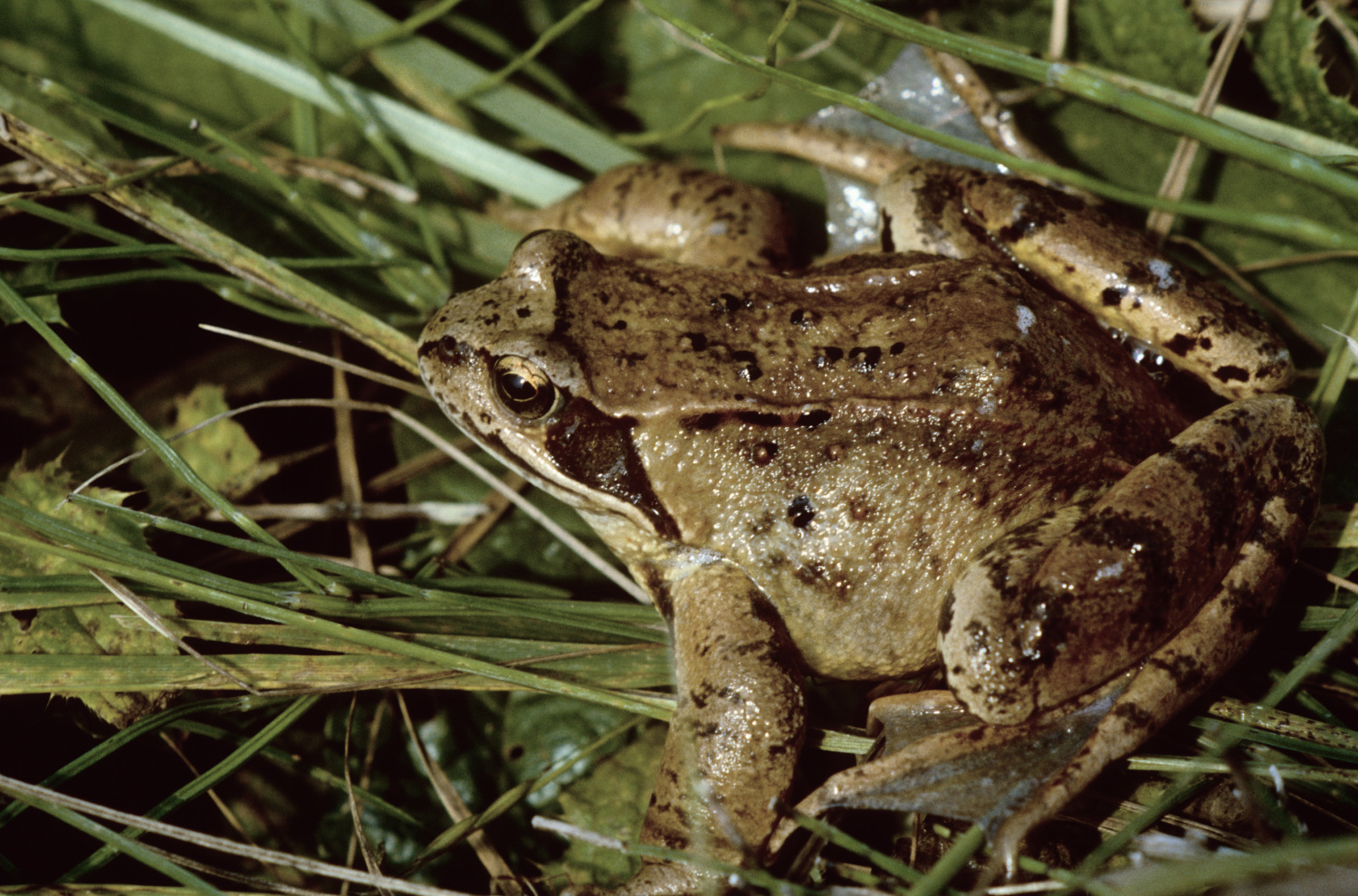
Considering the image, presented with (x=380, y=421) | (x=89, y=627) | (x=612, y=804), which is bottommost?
(x=612, y=804)

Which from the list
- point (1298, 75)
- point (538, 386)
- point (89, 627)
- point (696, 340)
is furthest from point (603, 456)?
point (1298, 75)

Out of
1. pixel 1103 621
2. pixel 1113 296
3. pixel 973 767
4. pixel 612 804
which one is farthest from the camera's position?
pixel 612 804

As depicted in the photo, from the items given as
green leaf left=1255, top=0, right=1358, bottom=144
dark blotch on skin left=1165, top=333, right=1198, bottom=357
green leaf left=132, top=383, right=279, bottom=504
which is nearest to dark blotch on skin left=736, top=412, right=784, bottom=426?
dark blotch on skin left=1165, top=333, right=1198, bottom=357

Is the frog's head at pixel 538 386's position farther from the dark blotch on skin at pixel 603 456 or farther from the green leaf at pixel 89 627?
the green leaf at pixel 89 627

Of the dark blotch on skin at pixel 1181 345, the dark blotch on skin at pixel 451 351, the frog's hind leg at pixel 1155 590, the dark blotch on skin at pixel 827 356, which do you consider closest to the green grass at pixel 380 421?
the frog's hind leg at pixel 1155 590

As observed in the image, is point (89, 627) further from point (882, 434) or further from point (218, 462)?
point (882, 434)

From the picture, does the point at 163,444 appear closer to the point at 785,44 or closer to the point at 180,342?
the point at 180,342

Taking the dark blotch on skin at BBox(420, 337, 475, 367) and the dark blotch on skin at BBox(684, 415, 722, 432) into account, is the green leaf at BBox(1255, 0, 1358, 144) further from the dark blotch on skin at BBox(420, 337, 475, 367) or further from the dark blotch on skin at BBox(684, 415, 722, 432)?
the dark blotch on skin at BBox(420, 337, 475, 367)
